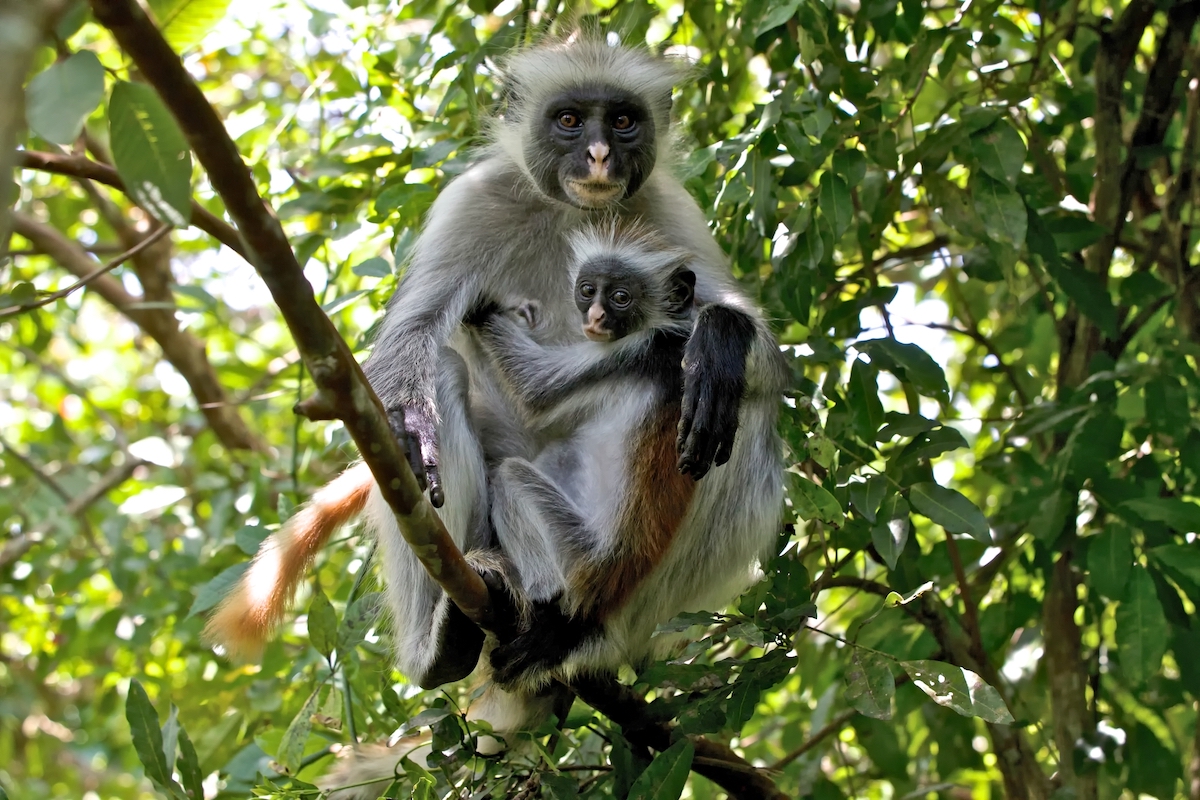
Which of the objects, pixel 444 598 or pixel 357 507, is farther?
pixel 357 507

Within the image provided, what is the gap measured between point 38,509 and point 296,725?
129 inches

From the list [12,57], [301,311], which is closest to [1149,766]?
[301,311]

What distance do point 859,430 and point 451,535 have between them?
124cm

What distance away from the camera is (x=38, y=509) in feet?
18.9

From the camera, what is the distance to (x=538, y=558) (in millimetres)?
3539

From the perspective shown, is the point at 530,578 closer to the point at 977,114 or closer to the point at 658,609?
the point at 658,609

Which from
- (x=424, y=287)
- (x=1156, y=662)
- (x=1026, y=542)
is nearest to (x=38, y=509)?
(x=424, y=287)

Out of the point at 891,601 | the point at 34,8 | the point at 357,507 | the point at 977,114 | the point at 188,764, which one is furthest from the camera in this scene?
the point at 357,507

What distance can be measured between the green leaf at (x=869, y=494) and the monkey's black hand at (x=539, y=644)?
93cm

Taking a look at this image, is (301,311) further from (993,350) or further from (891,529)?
(993,350)

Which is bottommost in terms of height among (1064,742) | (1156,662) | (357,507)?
(1064,742)

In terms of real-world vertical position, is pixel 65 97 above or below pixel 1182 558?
above

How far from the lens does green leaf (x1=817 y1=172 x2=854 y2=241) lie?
10.7 feet

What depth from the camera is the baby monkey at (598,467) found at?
3467 millimetres
